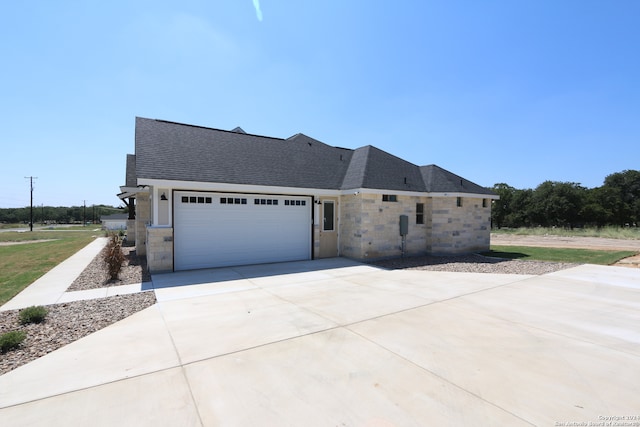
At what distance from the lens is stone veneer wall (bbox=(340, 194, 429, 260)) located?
41.0ft

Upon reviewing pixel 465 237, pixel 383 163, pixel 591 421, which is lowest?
pixel 591 421

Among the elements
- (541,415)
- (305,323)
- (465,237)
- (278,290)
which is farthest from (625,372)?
(465,237)

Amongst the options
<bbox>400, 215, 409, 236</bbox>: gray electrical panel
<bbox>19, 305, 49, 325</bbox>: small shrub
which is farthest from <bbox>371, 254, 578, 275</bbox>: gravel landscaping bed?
<bbox>19, 305, 49, 325</bbox>: small shrub

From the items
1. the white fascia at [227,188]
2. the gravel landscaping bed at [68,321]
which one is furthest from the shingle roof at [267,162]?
the gravel landscaping bed at [68,321]

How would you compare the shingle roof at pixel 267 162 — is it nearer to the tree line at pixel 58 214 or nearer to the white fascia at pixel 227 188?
the white fascia at pixel 227 188

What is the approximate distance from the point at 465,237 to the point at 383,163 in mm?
5662

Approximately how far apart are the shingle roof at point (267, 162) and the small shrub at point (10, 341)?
5.69m

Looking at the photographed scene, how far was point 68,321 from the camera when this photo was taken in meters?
5.50

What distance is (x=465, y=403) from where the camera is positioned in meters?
3.16

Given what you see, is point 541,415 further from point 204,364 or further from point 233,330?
point 233,330

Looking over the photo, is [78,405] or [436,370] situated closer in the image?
[78,405]

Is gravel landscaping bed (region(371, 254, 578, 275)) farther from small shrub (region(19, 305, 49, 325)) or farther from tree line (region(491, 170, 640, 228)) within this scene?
tree line (region(491, 170, 640, 228))

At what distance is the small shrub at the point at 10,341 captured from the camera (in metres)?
4.26

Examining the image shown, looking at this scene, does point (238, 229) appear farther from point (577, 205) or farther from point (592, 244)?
point (577, 205)
